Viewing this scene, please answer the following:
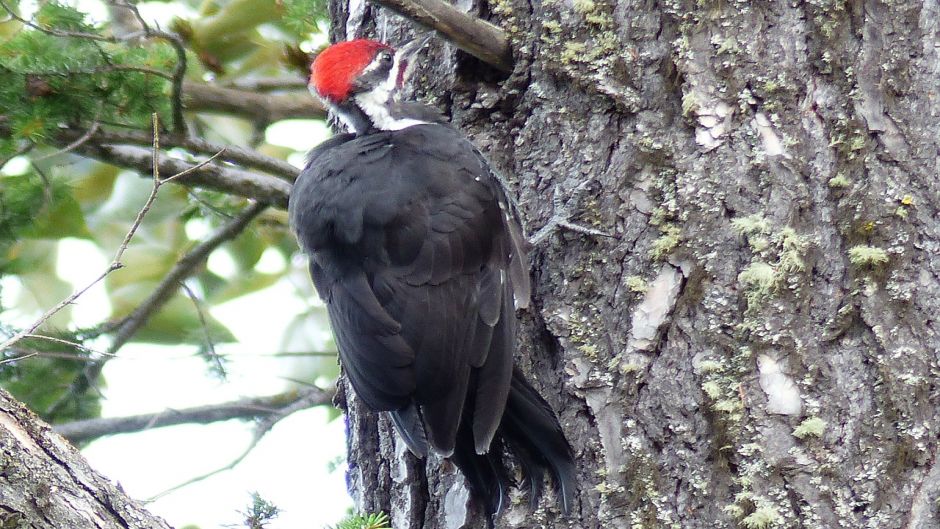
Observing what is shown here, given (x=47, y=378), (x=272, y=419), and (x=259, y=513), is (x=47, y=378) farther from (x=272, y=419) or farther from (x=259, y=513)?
(x=259, y=513)

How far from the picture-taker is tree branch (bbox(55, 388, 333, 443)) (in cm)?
328

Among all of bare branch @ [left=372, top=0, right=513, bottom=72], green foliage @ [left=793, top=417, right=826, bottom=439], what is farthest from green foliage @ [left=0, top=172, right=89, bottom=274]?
green foliage @ [left=793, top=417, right=826, bottom=439]

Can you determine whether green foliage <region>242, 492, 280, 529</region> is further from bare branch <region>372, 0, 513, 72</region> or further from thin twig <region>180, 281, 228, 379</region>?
thin twig <region>180, 281, 228, 379</region>

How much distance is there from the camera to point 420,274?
2.15 m

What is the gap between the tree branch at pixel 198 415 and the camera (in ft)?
10.7

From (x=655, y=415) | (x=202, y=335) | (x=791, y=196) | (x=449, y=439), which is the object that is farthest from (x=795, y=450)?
(x=202, y=335)

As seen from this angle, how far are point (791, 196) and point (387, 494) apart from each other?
1092 millimetres

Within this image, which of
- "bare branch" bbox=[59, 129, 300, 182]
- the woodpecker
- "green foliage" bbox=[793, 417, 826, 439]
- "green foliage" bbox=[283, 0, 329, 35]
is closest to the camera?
"green foliage" bbox=[793, 417, 826, 439]

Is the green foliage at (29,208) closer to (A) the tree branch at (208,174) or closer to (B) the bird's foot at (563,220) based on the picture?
(A) the tree branch at (208,174)

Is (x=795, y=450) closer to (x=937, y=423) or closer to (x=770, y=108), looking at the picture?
(x=937, y=423)

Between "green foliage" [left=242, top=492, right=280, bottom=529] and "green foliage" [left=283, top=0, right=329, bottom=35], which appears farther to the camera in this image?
"green foliage" [left=283, top=0, right=329, bottom=35]

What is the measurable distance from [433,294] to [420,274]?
53 mm

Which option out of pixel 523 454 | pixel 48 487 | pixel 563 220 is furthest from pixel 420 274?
pixel 48 487

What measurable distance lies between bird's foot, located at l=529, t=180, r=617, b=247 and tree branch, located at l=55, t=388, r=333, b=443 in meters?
1.65
